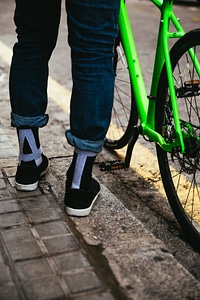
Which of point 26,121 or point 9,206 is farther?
point 26,121

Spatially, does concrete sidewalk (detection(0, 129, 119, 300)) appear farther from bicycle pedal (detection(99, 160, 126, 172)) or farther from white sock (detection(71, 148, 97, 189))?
bicycle pedal (detection(99, 160, 126, 172))

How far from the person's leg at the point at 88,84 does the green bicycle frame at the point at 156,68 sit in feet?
0.74

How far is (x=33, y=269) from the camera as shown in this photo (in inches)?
79.7

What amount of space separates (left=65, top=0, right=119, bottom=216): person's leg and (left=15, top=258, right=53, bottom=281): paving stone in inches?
15.7

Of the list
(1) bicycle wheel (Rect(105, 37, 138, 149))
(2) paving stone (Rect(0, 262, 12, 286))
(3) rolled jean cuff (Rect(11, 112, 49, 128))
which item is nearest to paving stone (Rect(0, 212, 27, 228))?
(2) paving stone (Rect(0, 262, 12, 286))

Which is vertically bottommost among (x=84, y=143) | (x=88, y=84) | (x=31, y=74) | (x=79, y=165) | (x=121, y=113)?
(x=121, y=113)

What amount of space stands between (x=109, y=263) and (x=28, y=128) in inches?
31.8

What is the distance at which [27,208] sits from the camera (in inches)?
97.7

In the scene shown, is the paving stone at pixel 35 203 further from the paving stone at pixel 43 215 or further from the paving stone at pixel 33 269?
the paving stone at pixel 33 269

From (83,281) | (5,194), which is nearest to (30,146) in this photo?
(5,194)

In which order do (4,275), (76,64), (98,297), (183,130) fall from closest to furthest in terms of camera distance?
(98,297) → (4,275) → (76,64) → (183,130)

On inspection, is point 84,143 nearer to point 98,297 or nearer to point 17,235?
point 17,235

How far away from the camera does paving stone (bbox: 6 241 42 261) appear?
2107 millimetres

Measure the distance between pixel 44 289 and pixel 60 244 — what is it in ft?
1.00
